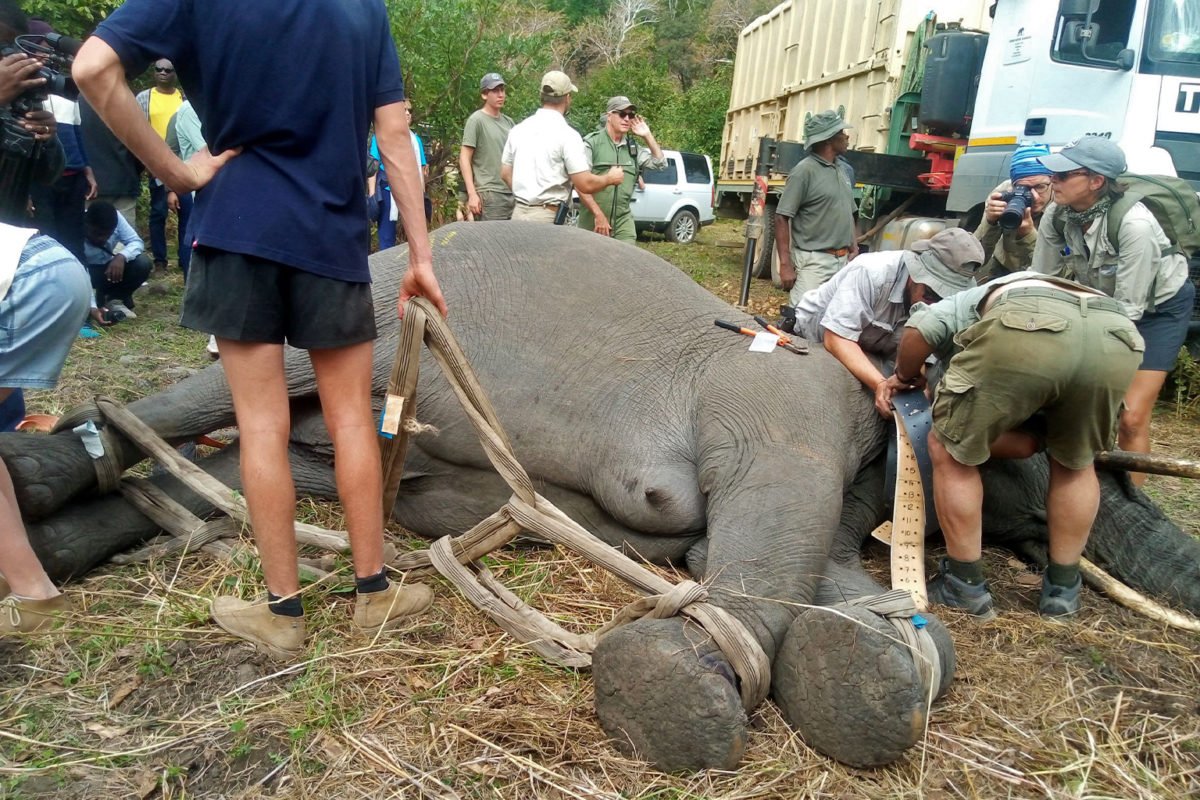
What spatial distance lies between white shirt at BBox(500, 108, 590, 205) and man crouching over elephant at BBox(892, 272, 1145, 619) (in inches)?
169

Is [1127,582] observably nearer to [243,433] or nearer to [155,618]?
[243,433]

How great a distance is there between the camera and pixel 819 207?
7348 mm

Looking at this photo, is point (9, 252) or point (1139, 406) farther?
point (1139, 406)

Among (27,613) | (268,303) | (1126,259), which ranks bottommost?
(27,613)

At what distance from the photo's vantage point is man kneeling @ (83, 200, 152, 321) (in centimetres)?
723

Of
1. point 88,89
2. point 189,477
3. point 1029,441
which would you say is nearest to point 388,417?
point 189,477

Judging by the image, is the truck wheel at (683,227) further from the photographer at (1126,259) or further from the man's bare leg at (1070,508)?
the man's bare leg at (1070,508)

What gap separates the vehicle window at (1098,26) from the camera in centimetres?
676

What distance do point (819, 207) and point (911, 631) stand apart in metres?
5.38

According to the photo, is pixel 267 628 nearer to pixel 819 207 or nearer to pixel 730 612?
pixel 730 612

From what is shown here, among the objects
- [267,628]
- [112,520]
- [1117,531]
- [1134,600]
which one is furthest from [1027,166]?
[112,520]

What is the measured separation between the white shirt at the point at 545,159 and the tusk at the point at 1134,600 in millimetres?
4810

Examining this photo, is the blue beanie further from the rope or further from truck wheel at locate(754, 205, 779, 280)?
truck wheel at locate(754, 205, 779, 280)

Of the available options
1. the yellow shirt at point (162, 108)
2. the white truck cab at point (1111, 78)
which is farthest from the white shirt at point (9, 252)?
the white truck cab at point (1111, 78)
